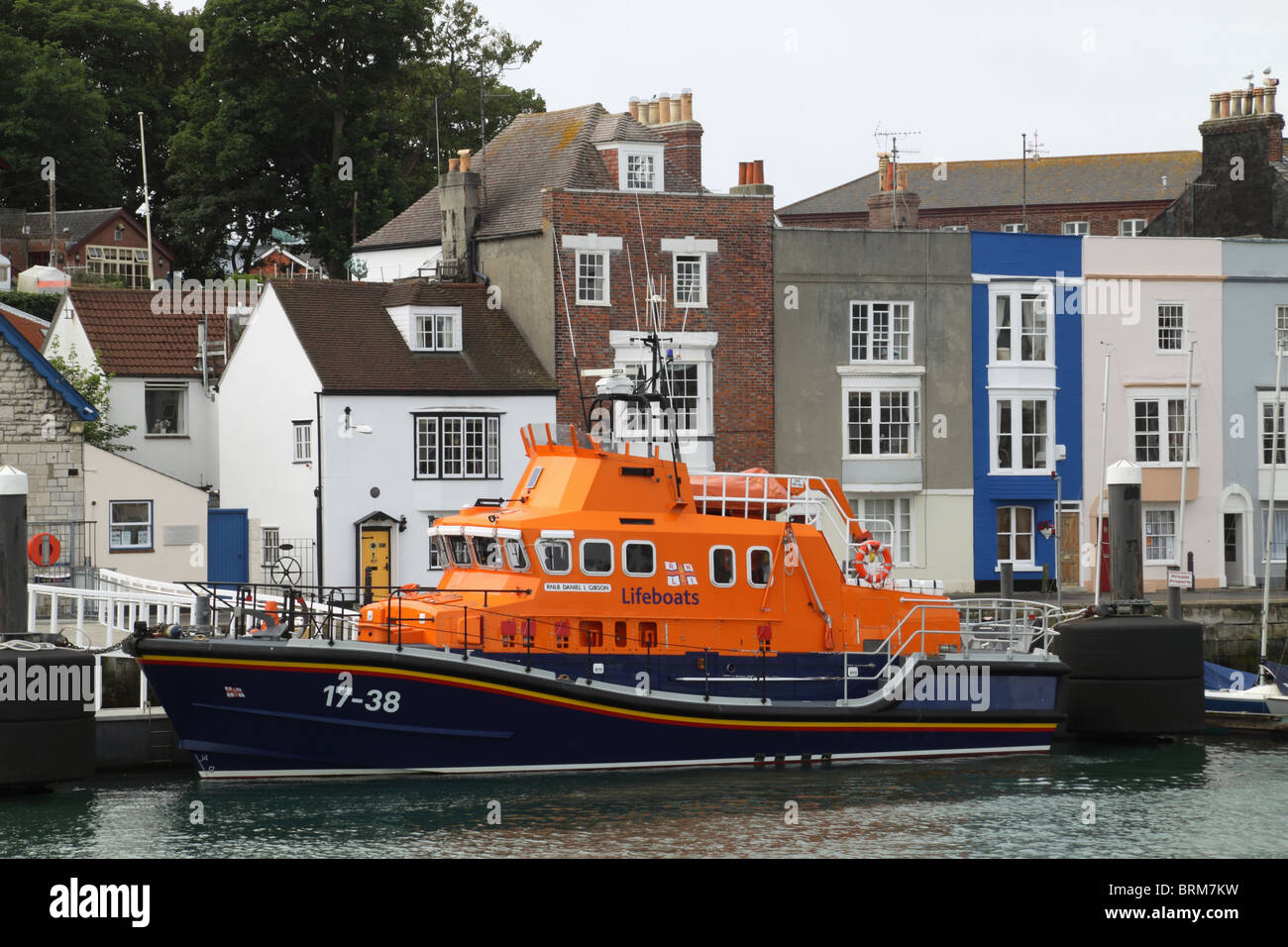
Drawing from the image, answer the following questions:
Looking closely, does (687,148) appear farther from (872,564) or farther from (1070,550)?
(872,564)

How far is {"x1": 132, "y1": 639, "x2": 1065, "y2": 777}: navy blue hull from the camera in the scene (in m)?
19.8

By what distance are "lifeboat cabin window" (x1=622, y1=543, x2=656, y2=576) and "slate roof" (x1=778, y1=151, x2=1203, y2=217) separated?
4310 centimetres

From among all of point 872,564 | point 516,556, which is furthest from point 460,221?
point 516,556

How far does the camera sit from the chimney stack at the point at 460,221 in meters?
36.5

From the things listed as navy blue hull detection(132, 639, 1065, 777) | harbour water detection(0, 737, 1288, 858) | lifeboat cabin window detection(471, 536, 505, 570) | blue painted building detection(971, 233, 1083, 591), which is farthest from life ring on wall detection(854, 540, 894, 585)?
blue painted building detection(971, 233, 1083, 591)

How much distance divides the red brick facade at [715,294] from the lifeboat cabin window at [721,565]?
12.9 metres

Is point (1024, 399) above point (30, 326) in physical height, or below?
below

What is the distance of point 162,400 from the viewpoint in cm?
3719

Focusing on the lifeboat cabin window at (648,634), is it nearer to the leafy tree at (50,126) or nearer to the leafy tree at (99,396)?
the leafy tree at (99,396)

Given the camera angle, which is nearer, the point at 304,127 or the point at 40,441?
the point at 40,441

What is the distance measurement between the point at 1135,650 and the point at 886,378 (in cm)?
1279

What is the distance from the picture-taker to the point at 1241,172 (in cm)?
4238

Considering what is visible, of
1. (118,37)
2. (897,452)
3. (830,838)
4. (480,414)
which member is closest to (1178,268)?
(897,452)
